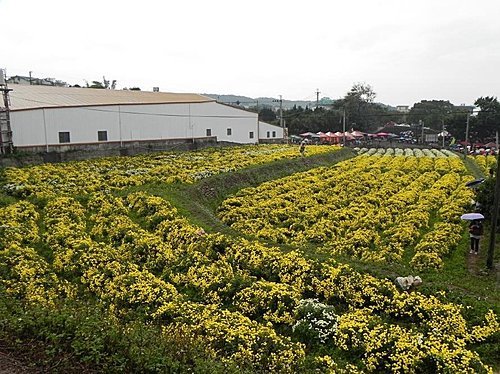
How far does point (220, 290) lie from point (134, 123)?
26.4 meters

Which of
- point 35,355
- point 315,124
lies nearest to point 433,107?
point 315,124

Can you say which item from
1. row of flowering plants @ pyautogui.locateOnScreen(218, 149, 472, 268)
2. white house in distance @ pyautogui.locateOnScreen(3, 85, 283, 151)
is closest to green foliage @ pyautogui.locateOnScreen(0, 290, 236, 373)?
row of flowering plants @ pyautogui.locateOnScreen(218, 149, 472, 268)

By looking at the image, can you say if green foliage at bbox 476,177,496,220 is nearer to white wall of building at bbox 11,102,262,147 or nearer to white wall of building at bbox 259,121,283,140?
white wall of building at bbox 11,102,262,147

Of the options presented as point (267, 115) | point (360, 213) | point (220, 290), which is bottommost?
point (220, 290)

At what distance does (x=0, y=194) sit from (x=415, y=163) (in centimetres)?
2711

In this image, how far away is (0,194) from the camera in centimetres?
1645

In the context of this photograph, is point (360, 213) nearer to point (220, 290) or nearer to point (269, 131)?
point (220, 290)

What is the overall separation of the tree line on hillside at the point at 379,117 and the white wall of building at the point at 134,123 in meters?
20.8

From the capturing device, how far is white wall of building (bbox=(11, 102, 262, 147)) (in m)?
27.2

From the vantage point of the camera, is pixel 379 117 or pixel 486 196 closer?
pixel 486 196

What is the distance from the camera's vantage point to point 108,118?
32.0 metres

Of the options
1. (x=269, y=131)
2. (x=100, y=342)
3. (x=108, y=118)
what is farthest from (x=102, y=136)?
(x=100, y=342)

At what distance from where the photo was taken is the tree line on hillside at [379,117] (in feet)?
191

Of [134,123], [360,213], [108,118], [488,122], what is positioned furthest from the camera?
[488,122]
